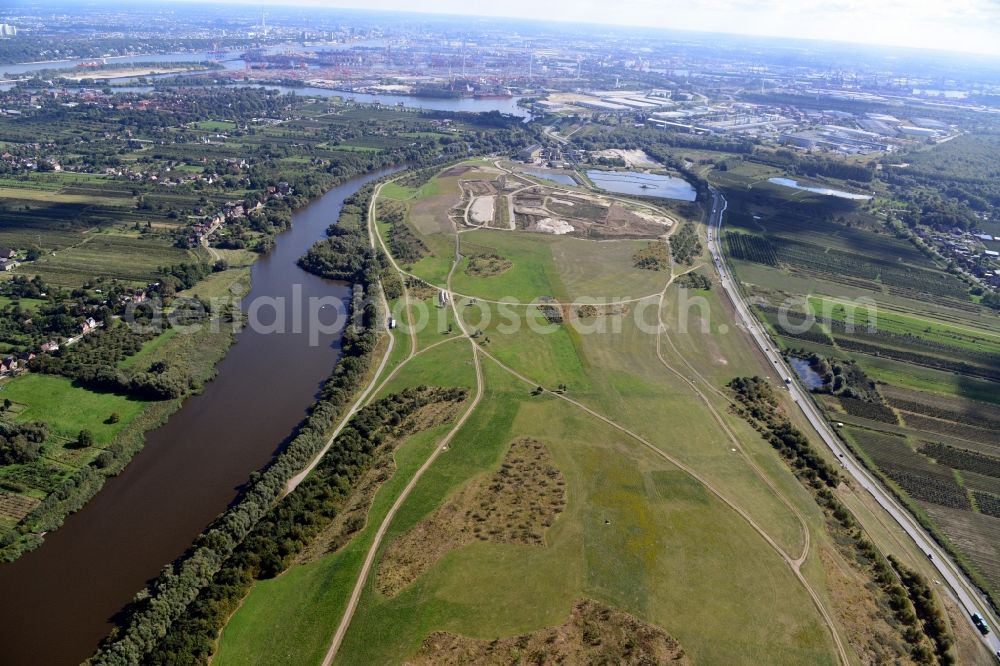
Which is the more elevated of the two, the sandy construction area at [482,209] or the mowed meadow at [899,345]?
the sandy construction area at [482,209]

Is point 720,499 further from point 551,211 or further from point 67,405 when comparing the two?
point 551,211

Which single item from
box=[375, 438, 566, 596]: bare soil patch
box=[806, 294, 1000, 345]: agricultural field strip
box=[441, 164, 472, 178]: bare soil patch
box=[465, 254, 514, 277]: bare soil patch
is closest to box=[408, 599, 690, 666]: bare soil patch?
box=[375, 438, 566, 596]: bare soil patch

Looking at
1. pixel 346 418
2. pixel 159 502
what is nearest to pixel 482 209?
pixel 346 418

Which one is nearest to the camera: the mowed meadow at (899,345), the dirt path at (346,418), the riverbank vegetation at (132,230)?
the dirt path at (346,418)

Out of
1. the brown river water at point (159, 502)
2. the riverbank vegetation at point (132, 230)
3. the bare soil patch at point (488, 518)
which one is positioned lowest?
the brown river water at point (159, 502)

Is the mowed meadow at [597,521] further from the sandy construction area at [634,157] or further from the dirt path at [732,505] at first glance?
the sandy construction area at [634,157]

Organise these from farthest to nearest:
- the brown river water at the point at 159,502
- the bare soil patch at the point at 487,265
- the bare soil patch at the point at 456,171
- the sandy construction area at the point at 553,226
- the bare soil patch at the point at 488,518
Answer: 1. the bare soil patch at the point at 456,171
2. the sandy construction area at the point at 553,226
3. the bare soil patch at the point at 487,265
4. the bare soil patch at the point at 488,518
5. the brown river water at the point at 159,502

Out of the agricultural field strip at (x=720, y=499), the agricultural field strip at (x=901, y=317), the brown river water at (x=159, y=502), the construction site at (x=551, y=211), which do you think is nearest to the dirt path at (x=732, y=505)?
the agricultural field strip at (x=720, y=499)
